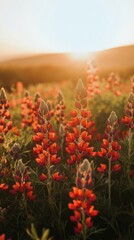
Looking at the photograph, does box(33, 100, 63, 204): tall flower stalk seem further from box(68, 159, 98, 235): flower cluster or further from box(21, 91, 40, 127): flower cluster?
box(21, 91, 40, 127): flower cluster

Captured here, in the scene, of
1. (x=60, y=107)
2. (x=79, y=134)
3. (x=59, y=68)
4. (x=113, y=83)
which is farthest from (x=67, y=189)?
(x=59, y=68)

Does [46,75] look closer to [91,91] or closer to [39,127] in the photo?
[91,91]

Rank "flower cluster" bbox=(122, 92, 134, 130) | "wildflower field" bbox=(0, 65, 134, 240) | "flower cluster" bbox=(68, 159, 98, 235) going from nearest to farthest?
"flower cluster" bbox=(68, 159, 98, 235)
"wildflower field" bbox=(0, 65, 134, 240)
"flower cluster" bbox=(122, 92, 134, 130)

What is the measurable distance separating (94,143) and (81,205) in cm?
378

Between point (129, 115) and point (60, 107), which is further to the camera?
point (60, 107)

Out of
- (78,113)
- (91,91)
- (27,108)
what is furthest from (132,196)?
(91,91)

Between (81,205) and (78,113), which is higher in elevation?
(78,113)

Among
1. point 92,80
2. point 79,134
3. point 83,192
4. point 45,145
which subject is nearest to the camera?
point 83,192

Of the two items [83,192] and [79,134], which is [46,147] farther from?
[83,192]

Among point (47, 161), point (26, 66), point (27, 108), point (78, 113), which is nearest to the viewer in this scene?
point (47, 161)

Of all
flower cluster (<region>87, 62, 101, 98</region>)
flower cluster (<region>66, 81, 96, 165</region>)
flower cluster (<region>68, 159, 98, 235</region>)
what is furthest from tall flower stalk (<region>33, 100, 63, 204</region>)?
flower cluster (<region>87, 62, 101, 98</region>)

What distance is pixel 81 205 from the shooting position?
3.17m

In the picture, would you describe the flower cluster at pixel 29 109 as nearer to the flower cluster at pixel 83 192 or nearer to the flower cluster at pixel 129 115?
the flower cluster at pixel 129 115

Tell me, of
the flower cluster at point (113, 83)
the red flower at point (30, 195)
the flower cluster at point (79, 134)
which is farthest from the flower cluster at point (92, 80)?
the red flower at point (30, 195)
